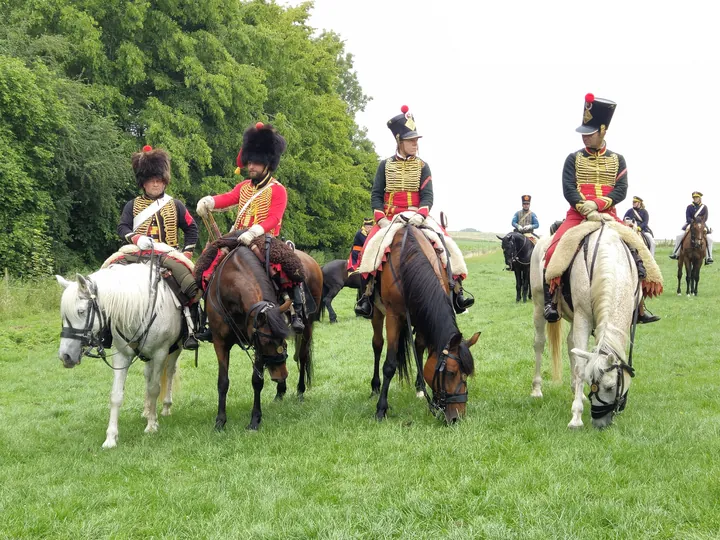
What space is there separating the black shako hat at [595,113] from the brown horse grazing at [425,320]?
2175mm

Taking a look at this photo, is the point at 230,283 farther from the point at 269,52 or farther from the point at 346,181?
the point at 346,181

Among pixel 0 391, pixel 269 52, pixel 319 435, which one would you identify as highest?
pixel 269 52

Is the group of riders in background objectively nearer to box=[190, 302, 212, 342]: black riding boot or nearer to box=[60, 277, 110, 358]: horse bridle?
box=[190, 302, 212, 342]: black riding boot

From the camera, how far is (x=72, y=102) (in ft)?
67.1

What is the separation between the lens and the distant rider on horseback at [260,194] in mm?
7177

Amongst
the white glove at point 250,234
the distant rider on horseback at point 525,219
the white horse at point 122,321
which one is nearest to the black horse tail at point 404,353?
the white glove at point 250,234

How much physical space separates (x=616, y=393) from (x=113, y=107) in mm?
22402

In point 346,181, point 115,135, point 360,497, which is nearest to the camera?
point 360,497

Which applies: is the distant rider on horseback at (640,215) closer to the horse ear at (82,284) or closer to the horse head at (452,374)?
the horse head at (452,374)

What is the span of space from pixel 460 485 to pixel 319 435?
1983mm

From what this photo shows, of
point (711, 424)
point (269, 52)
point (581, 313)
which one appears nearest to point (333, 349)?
point (581, 313)

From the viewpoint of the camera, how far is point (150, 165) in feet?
24.1

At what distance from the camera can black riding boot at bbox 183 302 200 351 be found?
6.91m

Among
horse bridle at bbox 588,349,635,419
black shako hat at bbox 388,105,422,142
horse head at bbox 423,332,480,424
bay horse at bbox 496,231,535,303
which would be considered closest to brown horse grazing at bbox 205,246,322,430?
horse head at bbox 423,332,480,424
